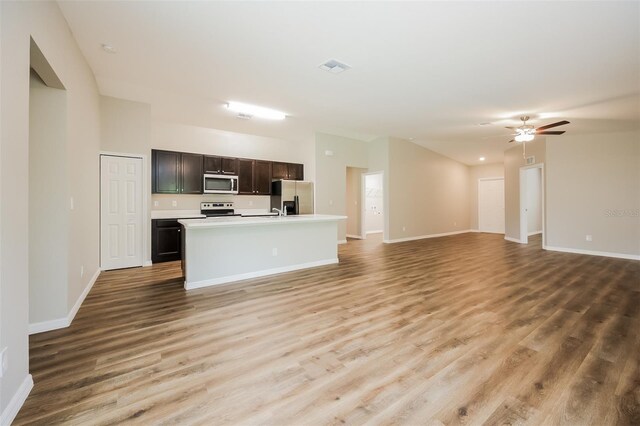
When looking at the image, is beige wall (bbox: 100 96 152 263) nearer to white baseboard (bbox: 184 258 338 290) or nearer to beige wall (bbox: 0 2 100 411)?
white baseboard (bbox: 184 258 338 290)

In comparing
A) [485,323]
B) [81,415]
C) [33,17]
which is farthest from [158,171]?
[485,323]

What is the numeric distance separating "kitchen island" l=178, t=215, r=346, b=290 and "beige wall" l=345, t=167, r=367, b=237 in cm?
366

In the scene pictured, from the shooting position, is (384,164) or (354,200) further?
(354,200)

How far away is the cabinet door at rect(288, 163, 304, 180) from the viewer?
7234 mm

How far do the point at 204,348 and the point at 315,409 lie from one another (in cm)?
111

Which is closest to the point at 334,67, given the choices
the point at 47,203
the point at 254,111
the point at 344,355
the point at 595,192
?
the point at 254,111

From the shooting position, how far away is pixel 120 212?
15.6 feet

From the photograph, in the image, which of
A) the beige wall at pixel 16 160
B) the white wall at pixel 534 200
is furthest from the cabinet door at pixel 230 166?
the white wall at pixel 534 200

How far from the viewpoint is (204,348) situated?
2.21 metres

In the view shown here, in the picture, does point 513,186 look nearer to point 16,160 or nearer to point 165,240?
point 165,240

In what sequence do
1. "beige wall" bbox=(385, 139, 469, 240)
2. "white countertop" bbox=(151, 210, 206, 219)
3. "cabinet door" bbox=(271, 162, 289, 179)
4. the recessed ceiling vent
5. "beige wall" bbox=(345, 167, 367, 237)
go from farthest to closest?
"beige wall" bbox=(345, 167, 367, 237), "beige wall" bbox=(385, 139, 469, 240), "cabinet door" bbox=(271, 162, 289, 179), "white countertop" bbox=(151, 210, 206, 219), the recessed ceiling vent

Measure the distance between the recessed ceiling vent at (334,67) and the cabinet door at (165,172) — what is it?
3793 millimetres

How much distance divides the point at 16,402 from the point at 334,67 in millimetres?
3836

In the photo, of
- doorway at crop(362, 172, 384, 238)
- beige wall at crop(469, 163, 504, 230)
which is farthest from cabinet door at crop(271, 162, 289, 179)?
beige wall at crop(469, 163, 504, 230)
